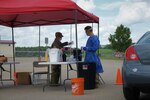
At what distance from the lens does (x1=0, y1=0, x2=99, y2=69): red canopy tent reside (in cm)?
1069

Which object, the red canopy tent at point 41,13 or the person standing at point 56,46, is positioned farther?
the person standing at point 56,46

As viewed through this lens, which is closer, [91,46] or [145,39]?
[145,39]

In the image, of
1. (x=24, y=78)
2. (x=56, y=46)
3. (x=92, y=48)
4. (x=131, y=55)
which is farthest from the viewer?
(x=24, y=78)

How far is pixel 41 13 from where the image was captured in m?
13.7

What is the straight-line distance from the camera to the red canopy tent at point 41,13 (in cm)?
1069

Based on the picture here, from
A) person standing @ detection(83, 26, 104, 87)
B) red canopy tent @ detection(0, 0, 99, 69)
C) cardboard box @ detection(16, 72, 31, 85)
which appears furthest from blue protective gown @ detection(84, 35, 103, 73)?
cardboard box @ detection(16, 72, 31, 85)

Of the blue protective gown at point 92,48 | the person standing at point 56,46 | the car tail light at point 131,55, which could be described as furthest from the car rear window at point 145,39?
the person standing at point 56,46

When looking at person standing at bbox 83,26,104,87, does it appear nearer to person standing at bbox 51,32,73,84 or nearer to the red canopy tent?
the red canopy tent

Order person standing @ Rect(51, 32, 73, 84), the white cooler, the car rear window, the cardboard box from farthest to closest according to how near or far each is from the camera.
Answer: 1. the cardboard box
2. person standing @ Rect(51, 32, 73, 84)
3. the white cooler
4. the car rear window

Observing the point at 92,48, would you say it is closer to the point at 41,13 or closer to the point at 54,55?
the point at 54,55

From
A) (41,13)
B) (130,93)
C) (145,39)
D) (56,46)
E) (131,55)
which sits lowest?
(130,93)

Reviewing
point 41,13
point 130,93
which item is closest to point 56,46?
point 41,13

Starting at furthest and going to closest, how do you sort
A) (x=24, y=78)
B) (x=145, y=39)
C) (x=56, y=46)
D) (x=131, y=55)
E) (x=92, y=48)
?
(x=24, y=78)
(x=56, y=46)
(x=92, y=48)
(x=145, y=39)
(x=131, y=55)

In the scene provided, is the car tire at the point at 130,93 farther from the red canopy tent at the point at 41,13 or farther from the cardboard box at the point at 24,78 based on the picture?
the cardboard box at the point at 24,78
